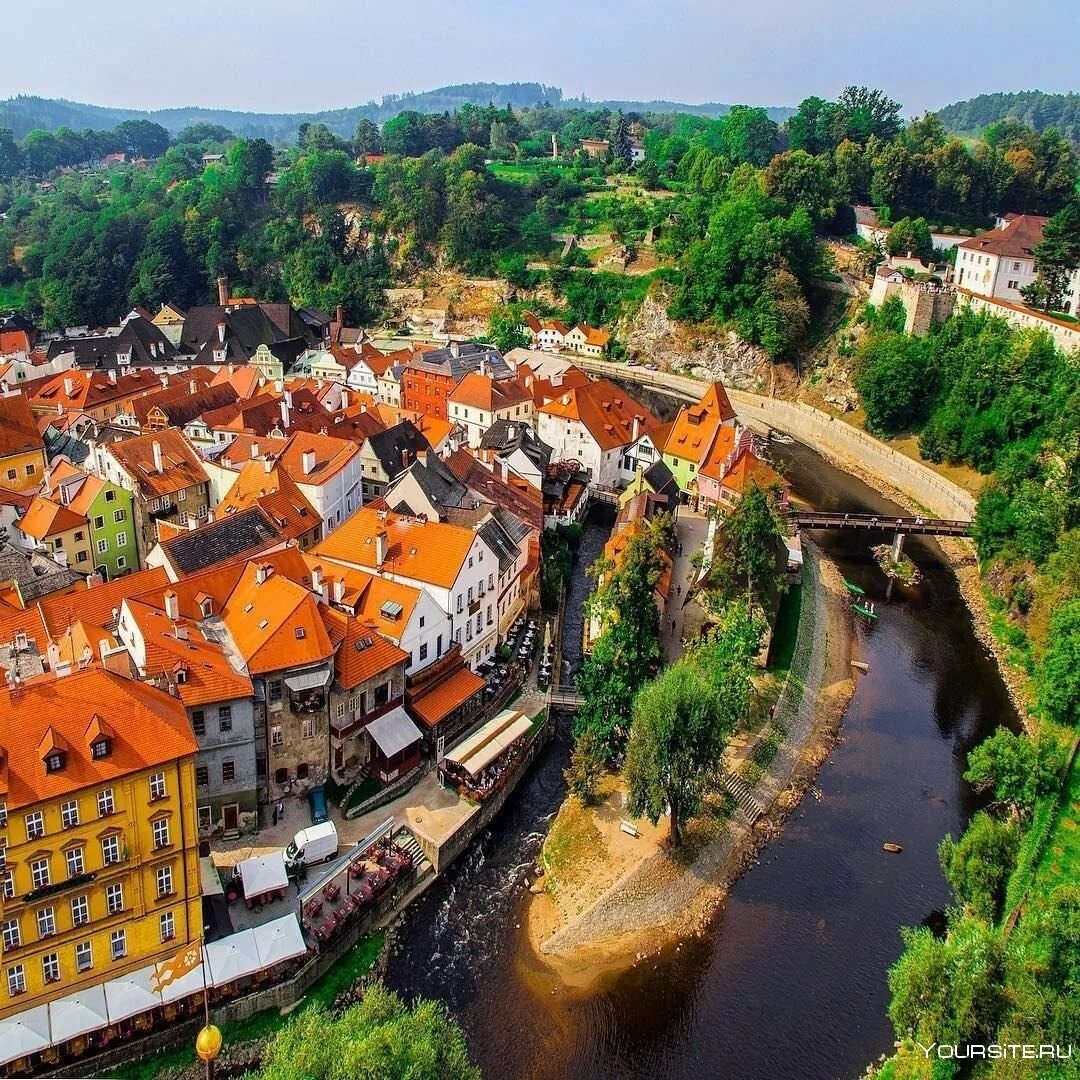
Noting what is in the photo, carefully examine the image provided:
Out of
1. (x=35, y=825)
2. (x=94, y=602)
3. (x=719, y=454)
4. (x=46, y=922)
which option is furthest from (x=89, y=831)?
(x=719, y=454)

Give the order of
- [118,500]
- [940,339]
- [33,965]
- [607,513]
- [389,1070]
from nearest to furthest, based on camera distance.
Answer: [389,1070] < [33,965] < [118,500] < [607,513] < [940,339]

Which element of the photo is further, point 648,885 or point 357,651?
point 357,651

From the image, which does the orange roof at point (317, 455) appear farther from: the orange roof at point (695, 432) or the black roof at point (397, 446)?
the orange roof at point (695, 432)

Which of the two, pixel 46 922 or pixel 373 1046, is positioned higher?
pixel 373 1046

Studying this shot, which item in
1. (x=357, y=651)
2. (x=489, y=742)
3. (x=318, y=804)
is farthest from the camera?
(x=489, y=742)

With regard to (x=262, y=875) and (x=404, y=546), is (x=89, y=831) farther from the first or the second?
(x=404, y=546)

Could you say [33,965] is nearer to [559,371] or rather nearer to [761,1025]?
[761,1025]

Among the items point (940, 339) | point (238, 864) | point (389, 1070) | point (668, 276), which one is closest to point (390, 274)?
point (668, 276)

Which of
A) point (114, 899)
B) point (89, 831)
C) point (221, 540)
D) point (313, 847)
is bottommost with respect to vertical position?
point (313, 847)
